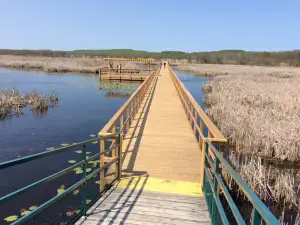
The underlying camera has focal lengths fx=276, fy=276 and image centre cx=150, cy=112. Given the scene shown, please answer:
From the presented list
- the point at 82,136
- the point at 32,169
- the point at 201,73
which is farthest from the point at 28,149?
the point at 201,73

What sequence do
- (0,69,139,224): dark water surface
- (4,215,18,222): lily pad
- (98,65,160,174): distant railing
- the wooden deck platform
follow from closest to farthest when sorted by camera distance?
(98,65,160,174): distant railing, (4,215,18,222): lily pad, (0,69,139,224): dark water surface, the wooden deck platform

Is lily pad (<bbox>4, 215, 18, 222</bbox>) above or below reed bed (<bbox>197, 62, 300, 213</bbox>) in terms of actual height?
below

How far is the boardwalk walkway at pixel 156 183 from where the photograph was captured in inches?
140

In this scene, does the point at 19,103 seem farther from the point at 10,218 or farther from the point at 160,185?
the point at 160,185

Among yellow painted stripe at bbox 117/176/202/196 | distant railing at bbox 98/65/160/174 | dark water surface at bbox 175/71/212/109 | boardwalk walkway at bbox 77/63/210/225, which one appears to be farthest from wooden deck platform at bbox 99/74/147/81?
yellow painted stripe at bbox 117/176/202/196

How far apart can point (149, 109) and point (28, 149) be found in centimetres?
469

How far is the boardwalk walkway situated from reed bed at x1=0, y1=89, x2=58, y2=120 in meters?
8.47

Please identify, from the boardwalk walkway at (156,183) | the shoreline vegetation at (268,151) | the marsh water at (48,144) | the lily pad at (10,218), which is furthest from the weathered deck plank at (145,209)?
the shoreline vegetation at (268,151)

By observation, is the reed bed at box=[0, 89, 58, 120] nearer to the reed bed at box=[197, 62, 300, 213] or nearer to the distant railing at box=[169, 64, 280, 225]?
the reed bed at box=[197, 62, 300, 213]

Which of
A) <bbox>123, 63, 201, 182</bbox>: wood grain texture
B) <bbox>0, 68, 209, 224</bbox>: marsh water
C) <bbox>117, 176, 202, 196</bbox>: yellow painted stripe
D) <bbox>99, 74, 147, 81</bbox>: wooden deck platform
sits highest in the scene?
<bbox>99, 74, 147, 81</bbox>: wooden deck platform

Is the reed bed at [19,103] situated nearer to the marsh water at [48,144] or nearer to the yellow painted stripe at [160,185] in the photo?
the marsh water at [48,144]

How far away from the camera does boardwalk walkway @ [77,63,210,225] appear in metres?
3.57

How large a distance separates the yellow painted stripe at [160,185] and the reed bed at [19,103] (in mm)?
10818

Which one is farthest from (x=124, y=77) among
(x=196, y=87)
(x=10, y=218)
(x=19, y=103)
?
(x=10, y=218)
